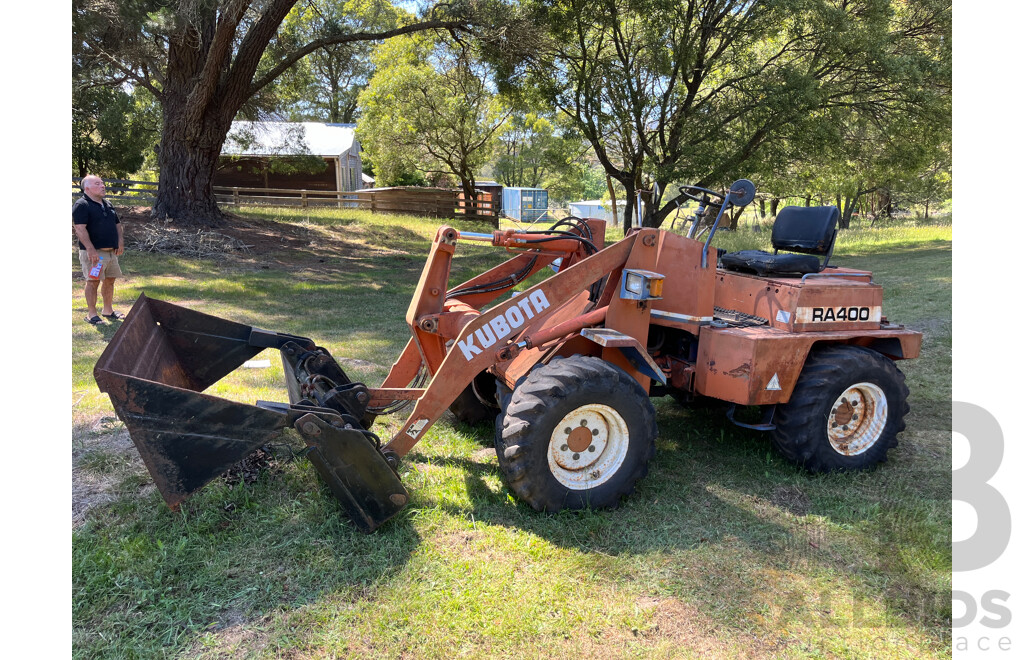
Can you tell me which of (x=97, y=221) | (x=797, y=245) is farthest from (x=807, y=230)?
(x=97, y=221)

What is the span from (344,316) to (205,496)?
5.83m

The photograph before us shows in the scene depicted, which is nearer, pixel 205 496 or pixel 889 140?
pixel 205 496

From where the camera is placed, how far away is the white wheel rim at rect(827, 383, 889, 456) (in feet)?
15.7

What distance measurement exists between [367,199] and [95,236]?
21227mm

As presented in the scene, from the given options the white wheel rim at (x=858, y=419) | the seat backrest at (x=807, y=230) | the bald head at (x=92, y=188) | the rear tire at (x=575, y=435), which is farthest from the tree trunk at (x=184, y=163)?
the white wheel rim at (x=858, y=419)

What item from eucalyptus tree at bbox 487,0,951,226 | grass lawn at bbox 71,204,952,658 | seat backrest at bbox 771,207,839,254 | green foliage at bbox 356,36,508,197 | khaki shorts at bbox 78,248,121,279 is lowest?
grass lawn at bbox 71,204,952,658

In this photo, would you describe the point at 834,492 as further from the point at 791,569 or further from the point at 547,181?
the point at 547,181

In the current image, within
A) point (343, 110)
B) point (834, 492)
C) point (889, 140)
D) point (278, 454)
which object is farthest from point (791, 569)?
point (343, 110)

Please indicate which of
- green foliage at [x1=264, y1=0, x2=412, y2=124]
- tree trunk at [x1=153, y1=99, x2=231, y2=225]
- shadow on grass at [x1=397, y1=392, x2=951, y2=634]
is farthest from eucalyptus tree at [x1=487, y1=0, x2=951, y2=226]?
shadow on grass at [x1=397, y1=392, x2=951, y2=634]

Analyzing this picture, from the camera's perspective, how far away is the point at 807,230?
5336mm

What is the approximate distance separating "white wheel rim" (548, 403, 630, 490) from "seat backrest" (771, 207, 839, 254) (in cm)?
234

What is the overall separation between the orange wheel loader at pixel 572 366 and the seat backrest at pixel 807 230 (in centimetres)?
2

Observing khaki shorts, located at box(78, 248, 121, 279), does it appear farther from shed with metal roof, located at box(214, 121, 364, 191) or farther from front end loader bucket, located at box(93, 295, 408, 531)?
shed with metal roof, located at box(214, 121, 364, 191)
